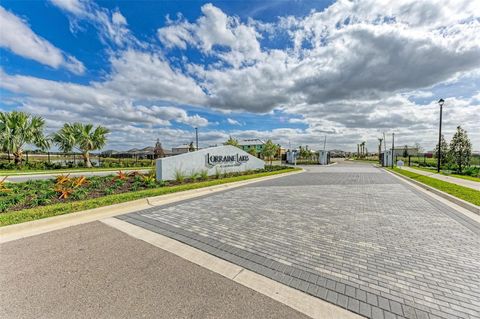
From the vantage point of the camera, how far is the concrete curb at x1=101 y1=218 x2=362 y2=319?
8.20 feet

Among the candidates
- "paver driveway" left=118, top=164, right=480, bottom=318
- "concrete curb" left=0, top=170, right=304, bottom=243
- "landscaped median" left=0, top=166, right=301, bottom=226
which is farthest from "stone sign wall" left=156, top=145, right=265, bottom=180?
"paver driveway" left=118, top=164, right=480, bottom=318

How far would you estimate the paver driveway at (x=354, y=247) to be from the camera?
108 inches

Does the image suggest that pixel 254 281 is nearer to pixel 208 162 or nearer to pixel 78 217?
pixel 78 217

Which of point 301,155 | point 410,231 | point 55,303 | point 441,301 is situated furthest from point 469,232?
point 301,155

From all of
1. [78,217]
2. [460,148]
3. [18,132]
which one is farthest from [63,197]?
[460,148]

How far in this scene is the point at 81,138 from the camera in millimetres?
24719

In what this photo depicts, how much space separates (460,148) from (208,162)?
28.1 metres

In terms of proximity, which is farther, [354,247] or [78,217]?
[78,217]

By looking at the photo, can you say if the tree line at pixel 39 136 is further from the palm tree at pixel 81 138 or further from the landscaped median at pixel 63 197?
the landscaped median at pixel 63 197

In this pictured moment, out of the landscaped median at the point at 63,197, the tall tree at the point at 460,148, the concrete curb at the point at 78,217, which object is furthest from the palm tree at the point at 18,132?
the tall tree at the point at 460,148

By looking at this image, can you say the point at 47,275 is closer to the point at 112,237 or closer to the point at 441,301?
the point at 112,237

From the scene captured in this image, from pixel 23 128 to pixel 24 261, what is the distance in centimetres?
2434

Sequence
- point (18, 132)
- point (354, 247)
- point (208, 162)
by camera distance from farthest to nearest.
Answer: point (18, 132) < point (208, 162) < point (354, 247)

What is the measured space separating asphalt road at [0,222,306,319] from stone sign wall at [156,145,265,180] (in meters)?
8.53
